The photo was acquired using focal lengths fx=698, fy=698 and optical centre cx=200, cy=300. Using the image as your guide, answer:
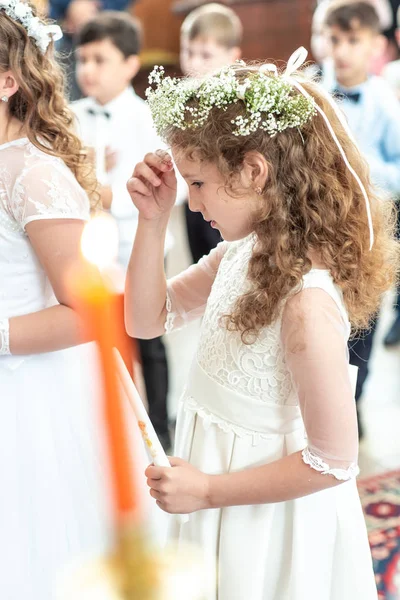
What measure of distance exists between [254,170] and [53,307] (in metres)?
0.53

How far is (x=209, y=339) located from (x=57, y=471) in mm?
500

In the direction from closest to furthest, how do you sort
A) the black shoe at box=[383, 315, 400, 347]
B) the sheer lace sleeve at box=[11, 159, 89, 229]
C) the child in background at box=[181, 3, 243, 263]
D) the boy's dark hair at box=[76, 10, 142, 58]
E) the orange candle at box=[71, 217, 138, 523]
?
the orange candle at box=[71, 217, 138, 523] → the sheer lace sleeve at box=[11, 159, 89, 229] → the boy's dark hair at box=[76, 10, 142, 58] → the child in background at box=[181, 3, 243, 263] → the black shoe at box=[383, 315, 400, 347]

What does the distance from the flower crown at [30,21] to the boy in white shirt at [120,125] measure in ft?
3.84

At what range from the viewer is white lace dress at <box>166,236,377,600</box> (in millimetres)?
1100

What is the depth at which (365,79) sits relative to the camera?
9.88 ft

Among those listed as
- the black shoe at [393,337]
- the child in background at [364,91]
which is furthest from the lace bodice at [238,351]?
the black shoe at [393,337]

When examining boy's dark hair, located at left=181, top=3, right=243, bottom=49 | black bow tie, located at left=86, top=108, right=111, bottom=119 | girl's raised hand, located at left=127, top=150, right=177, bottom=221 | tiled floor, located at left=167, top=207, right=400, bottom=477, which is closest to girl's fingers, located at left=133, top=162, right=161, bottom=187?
girl's raised hand, located at left=127, top=150, right=177, bottom=221

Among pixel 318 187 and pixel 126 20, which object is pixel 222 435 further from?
pixel 126 20

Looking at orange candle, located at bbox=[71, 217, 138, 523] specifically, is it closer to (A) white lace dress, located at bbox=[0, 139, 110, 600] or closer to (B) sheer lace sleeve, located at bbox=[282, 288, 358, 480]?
(B) sheer lace sleeve, located at bbox=[282, 288, 358, 480]

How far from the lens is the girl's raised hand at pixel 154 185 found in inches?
43.9

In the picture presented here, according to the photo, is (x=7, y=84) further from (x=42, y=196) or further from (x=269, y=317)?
(x=269, y=317)

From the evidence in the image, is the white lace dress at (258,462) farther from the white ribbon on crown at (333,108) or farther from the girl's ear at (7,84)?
the girl's ear at (7,84)

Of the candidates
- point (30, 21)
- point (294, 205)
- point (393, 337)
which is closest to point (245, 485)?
point (294, 205)

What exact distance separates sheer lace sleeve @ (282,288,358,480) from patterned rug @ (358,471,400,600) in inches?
45.7
